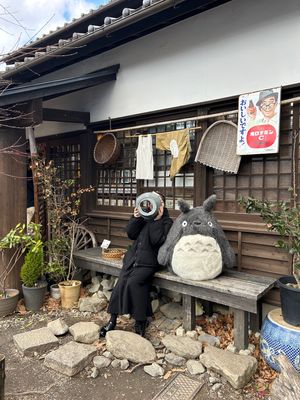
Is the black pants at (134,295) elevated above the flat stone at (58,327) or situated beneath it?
elevated above

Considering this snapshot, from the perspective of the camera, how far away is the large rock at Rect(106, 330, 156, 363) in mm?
3512

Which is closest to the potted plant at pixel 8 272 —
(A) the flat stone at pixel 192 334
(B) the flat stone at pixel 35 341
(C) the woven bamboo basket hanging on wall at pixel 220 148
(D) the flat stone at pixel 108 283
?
(B) the flat stone at pixel 35 341

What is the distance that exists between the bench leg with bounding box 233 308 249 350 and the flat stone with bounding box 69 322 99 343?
1.71 meters

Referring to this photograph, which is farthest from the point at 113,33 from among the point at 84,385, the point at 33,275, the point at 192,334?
the point at 84,385

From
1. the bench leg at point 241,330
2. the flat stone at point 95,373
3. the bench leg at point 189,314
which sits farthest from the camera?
the bench leg at point 189,314

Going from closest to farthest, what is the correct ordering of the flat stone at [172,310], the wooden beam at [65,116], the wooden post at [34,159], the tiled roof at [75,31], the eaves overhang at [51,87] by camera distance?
the tiled roof at [75,31] → the flat stone at [172,310] → the eaves overhang at [51,87] → the wooden post at [34,159] → the wooden beam at [65,116]

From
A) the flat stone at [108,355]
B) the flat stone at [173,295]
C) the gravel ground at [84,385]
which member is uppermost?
the flat stone at [173,295]

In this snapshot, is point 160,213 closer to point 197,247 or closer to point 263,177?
point 197,247

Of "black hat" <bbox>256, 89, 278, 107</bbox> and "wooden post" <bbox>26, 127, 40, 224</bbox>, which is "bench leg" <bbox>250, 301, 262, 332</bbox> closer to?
"black hat" <bbox>256, 89, 278, 107</bbox>

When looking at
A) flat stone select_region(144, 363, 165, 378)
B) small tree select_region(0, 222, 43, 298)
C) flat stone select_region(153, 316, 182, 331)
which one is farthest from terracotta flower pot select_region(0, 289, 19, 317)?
flat stone select_region(144, 363, 165, 378)

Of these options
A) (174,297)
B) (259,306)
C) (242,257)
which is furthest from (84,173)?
(259,306)

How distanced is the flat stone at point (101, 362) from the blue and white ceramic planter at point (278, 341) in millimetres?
1680

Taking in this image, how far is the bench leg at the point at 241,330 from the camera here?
362 cm

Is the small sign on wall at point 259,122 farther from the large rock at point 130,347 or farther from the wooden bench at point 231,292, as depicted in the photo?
the large rock at point 130,347
